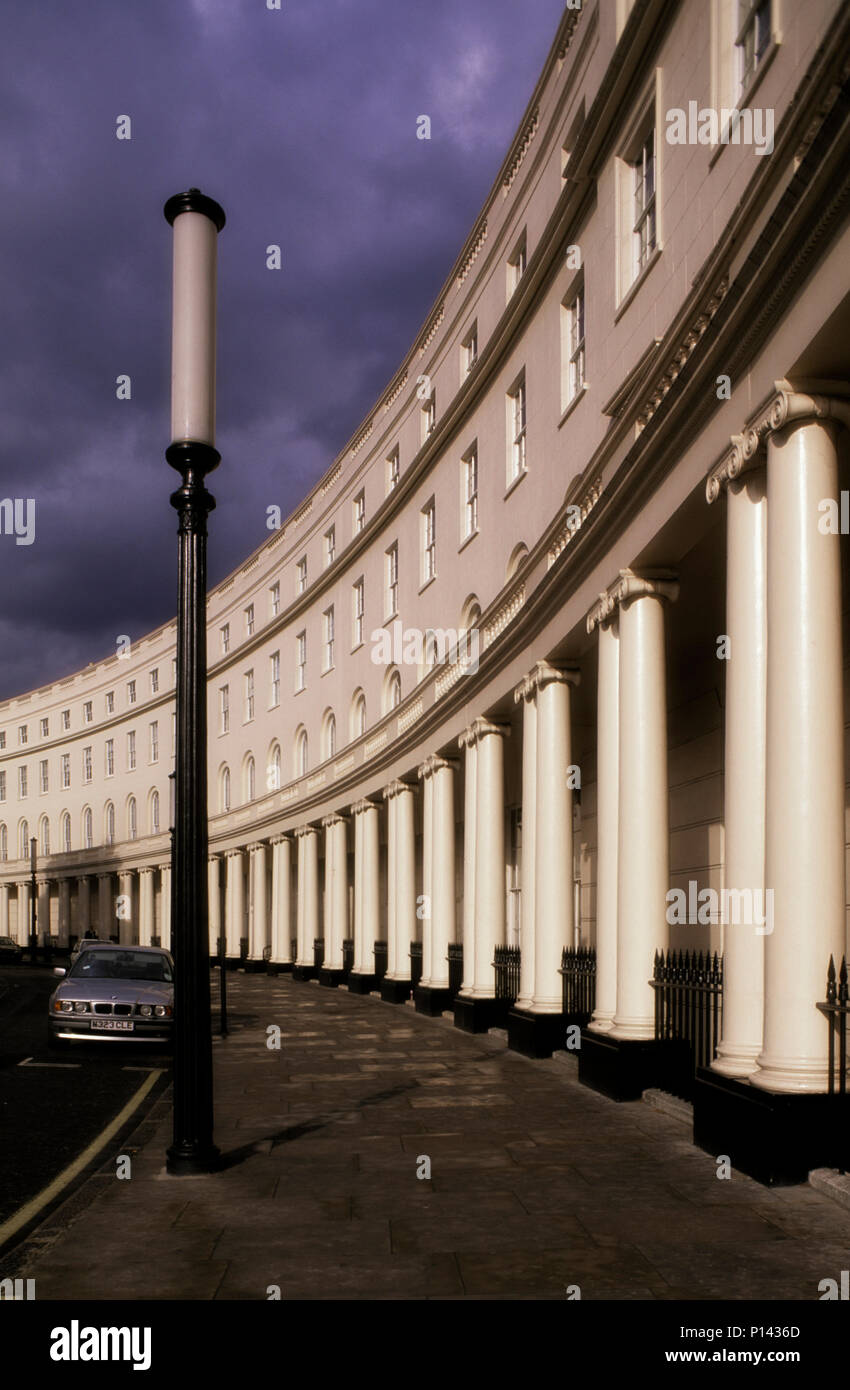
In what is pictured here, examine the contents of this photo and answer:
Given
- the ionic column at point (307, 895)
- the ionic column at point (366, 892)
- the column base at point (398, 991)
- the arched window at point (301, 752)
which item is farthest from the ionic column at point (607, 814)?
the arched window at point (301, 752)

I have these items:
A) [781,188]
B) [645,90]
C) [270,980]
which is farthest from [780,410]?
[270,980]

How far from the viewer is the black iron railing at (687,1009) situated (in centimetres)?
1062

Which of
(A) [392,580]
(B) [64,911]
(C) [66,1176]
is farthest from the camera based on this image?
(B) [64,911]

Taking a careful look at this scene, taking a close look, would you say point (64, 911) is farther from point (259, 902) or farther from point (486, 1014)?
point (486, 1014)

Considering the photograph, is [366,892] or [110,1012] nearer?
[110,1012]

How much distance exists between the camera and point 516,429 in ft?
71.6

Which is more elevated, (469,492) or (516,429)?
(516,429)

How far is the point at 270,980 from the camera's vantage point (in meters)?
41.3

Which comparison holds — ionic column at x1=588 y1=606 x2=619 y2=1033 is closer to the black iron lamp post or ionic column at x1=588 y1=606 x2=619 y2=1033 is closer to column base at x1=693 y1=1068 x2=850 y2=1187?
column base at x1=693 y1=1068 x2=850 y2=1187

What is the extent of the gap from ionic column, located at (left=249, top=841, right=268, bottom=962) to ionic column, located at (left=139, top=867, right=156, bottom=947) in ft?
55.6

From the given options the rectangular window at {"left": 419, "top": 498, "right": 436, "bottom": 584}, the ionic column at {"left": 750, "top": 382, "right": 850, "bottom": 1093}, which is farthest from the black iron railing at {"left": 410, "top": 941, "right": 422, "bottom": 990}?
the ionic column at {"left": 750, "top": 382, "right": 850, "bottom": 1093}

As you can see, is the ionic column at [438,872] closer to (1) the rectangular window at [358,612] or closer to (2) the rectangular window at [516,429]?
(2) the rectangular window at [516,429]

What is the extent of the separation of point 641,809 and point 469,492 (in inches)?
561

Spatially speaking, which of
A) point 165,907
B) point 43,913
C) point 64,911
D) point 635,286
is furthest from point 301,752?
point 43,913
